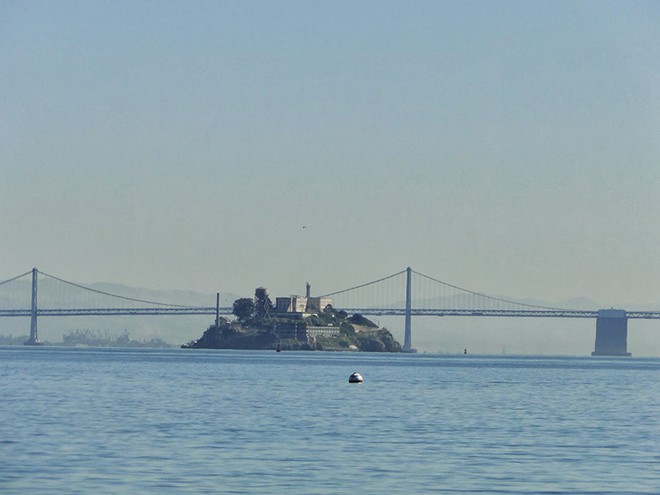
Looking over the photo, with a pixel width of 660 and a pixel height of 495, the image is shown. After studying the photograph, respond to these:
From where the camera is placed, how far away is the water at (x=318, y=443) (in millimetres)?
26969

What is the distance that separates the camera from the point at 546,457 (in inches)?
1264

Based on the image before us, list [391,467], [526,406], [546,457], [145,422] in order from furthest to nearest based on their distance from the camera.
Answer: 1. [526,406]
2. [145,422]
3. [546,457]
4. [391,467]

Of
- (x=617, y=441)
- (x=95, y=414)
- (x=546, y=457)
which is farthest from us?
(x=95, y=414)

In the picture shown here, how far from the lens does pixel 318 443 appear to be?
34062 mm

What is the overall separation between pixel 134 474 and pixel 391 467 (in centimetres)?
536

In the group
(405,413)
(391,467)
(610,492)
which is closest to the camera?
(610,492)

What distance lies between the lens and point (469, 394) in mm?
60781

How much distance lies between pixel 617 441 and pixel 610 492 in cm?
1042

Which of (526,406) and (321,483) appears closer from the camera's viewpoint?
(321,483)

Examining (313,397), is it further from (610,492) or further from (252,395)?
(610,492)

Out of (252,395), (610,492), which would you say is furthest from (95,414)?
(610,492)

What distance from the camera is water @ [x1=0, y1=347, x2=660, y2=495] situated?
88.5 ft

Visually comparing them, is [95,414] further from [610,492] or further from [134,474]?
[610,492]

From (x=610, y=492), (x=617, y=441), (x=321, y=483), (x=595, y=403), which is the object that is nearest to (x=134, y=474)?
(x=321, y=483)
